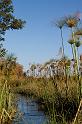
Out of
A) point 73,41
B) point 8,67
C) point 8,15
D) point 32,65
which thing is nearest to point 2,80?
point 8,67

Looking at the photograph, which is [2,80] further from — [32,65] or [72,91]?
[32,65]

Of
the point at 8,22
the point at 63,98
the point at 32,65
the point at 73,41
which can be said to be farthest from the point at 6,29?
the point at 73,41

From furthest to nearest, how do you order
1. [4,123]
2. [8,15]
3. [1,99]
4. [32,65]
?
[8,15]
[32,65]
[4,123]
[1,99]

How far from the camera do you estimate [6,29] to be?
30.0 m

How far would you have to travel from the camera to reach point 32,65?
90.2 feet

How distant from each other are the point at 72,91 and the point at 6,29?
1895 cm

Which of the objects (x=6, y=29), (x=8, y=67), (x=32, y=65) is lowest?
(x=8, y=67)

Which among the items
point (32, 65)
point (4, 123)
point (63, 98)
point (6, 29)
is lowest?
point (4, 123)

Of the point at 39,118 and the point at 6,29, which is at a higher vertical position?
the point at 6,29

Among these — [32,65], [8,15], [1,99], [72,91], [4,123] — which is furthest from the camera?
[8,15]

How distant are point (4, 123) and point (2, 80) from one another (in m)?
1.47

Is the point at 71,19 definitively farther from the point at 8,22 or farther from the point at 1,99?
the point at 8,22

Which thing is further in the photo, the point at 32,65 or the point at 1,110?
the point at 32,65

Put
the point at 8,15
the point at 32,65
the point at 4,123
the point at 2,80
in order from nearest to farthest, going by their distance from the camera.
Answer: the point at 4,123
the point at 2,80
the point at 32,65
the point at 8,15
